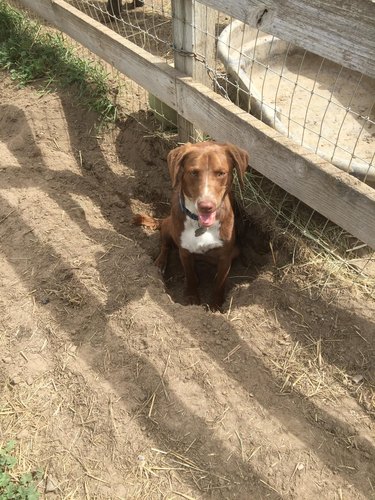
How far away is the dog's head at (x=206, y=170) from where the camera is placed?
9.66ft

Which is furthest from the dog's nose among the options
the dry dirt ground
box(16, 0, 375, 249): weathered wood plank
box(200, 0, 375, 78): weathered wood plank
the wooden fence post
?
the wooden fence post

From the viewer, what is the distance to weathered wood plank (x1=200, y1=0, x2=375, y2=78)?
2.06 meters

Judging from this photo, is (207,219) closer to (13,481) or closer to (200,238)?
(200,238)

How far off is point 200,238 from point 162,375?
3.68ft

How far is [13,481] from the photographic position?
2.46 metres

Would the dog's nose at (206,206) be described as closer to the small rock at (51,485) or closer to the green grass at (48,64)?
the small rock at (51,485)

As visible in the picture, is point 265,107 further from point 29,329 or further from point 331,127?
point 29,329

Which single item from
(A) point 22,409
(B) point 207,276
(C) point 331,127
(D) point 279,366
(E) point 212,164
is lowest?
(B) point 207,276

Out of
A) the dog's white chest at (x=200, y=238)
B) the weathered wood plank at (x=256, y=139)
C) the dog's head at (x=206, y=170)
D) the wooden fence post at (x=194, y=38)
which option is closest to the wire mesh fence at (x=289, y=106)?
the wooden fence post at (x=194, y=38)

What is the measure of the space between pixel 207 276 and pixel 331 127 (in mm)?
1960

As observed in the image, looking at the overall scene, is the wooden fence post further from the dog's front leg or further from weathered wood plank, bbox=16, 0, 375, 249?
the dog's front leg

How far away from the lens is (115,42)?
3.95 m

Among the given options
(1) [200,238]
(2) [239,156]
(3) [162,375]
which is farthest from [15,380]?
(2) [239,156]

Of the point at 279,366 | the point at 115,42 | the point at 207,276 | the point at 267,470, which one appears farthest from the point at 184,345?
the point at 115,42
